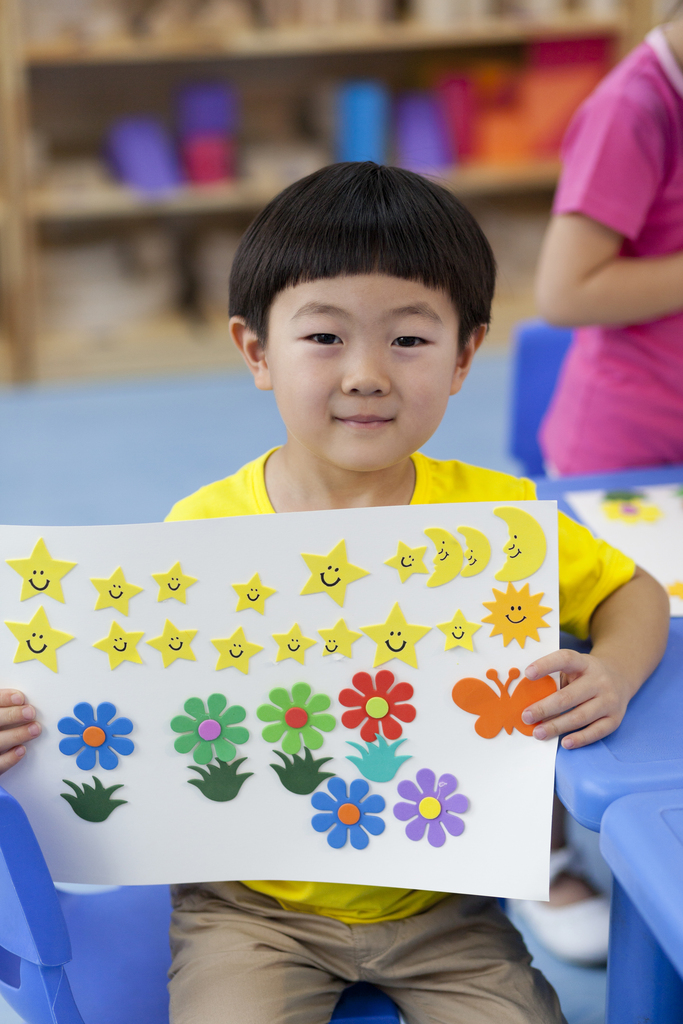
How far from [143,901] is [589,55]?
127 inches

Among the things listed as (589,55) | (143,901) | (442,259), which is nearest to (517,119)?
(589,55)

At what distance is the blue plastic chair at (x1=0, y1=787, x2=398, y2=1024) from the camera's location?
68 cm

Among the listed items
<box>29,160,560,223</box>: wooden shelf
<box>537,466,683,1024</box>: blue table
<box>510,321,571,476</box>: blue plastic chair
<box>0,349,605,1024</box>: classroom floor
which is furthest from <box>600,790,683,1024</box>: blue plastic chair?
<box>29,160,560,223</box>: wooden shelf

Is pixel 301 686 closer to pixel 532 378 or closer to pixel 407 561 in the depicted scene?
pixel 407 561

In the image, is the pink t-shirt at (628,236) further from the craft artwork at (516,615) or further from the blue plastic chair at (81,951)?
the blue plastic chair at (81,951)

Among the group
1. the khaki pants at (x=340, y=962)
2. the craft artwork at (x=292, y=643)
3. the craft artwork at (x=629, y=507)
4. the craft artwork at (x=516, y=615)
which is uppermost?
the craft artwork at (x=629, y=507)

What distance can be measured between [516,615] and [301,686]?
0.17 meters

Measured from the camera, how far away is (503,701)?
0.77m

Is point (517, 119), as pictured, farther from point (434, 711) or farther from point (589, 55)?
point (434, 711)

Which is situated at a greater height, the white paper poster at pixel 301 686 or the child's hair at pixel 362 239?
the child's hair at pixel 362 239

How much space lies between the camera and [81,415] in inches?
117

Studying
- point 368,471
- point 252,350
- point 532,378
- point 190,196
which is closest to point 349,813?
point 368,471

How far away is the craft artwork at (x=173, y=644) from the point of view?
0.77 metres

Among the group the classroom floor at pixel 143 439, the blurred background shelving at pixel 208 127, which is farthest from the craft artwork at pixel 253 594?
the blurred background shelving at pixel 208 127
